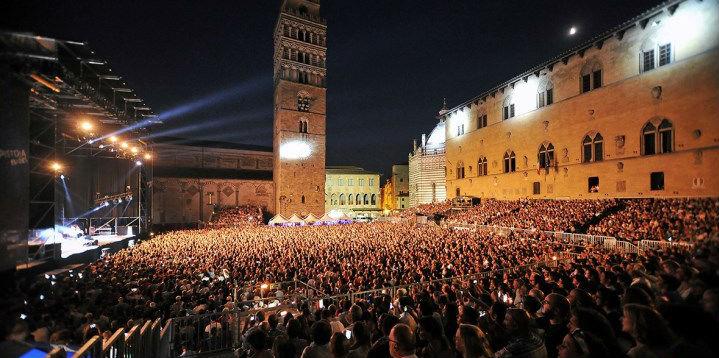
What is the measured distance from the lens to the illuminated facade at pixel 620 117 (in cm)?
1792

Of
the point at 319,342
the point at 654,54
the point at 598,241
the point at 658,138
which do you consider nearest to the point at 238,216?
the point at 598,241

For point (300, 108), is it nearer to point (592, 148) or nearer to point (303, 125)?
point (303, 125)

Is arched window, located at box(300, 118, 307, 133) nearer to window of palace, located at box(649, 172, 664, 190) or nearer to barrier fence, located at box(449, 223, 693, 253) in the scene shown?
barrier fence, located at box(449, 223, 693, 253)

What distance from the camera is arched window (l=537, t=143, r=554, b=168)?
28.4 meters

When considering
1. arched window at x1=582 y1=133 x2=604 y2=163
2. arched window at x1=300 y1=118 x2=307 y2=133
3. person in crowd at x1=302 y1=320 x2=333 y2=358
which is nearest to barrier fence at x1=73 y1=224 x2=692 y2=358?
person in crowd at x1=302 y1=320 x2=333 y2=358

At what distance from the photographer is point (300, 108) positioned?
157 feet

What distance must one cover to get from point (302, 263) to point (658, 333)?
11.2m

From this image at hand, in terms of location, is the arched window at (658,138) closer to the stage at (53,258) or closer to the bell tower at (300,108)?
the stage at (53,258)

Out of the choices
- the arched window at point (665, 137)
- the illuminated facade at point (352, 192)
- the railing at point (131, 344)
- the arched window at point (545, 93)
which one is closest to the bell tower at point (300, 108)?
the illuminated facade at point (352, 192)

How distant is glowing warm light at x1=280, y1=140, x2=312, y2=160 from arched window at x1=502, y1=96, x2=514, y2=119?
1028 inches

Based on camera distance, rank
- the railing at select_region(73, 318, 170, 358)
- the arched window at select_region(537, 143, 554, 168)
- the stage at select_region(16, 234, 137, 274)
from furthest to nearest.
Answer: the arched window at select_region(537, 143, 554, 168) < the stage at select_region(16, 234, 137, 274) < the railing at select_region(73, 318, 170, 358)

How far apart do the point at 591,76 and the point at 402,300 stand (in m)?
27.0

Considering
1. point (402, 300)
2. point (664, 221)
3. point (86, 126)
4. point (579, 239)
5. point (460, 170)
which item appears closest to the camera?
point (402, 300)

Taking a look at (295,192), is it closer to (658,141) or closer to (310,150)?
(310,150)
